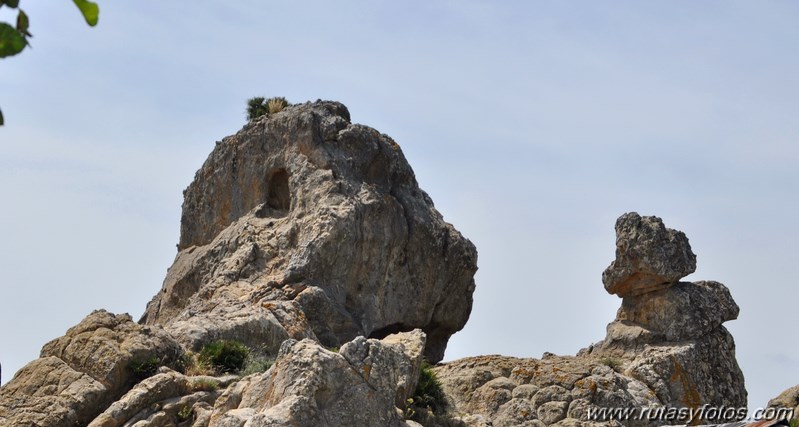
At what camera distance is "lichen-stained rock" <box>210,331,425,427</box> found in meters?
16.9

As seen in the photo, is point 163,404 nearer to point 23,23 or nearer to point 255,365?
point 255,365

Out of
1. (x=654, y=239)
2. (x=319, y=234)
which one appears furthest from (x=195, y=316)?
(x=654, y=239)

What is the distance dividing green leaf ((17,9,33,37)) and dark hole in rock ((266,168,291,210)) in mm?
23421

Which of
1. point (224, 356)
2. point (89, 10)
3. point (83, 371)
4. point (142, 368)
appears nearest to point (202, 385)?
point (142, 368)

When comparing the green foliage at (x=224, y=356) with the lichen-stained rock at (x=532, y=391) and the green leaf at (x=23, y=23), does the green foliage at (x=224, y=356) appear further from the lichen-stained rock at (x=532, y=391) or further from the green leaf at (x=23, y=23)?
the green leaf at (x=23, y=23)

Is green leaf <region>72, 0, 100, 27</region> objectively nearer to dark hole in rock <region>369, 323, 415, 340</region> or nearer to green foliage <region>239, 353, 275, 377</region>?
green foliage <region>239, 353, 275, 377</region>

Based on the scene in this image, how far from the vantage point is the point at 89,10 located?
4.41 m

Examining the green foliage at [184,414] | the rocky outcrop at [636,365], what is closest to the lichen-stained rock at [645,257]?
the rocky outcrop at [636,365]

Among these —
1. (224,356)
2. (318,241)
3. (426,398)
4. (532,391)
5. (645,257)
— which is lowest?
(426,398)

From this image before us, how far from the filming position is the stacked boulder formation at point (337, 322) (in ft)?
61.0

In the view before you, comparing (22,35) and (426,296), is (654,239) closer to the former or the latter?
(426,296)

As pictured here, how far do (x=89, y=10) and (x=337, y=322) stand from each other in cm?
2053

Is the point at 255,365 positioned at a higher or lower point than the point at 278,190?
lower

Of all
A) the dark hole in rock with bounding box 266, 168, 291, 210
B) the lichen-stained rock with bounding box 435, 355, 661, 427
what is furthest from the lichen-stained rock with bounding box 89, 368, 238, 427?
the dark hole in rock with bounding box 266, 168, 291, 210
